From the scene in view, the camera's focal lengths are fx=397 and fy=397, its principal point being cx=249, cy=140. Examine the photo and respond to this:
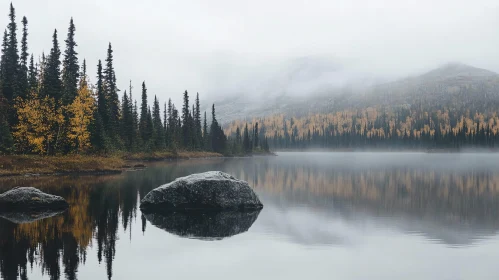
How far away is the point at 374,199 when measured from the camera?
32.1m

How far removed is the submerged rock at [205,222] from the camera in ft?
60.9

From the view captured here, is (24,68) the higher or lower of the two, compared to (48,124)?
higher

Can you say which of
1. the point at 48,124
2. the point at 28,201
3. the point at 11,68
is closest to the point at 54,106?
the point at 48,124

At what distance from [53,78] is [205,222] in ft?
194

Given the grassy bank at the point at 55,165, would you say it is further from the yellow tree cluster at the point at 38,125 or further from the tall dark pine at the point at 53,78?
the tall dark pine at the point at 53,78

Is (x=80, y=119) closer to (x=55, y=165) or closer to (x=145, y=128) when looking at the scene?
(x=55, y=165)

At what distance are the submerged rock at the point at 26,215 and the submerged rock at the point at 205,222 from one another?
17.4ft

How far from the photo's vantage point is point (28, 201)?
23.9 m

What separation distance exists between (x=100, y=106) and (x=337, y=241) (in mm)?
75680

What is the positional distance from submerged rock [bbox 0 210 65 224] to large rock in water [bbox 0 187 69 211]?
0.80 metres

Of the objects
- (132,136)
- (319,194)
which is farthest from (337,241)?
(132,136)

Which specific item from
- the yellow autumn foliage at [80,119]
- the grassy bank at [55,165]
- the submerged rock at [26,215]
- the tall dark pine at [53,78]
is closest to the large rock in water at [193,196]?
the submerged rock at [26,215]

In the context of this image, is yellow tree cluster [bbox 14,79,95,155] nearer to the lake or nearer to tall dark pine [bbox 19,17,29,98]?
tall dark pine [bbox 19,17,29,98]

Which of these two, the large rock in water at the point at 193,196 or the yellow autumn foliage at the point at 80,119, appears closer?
the large rock in water at the point at 193,196
